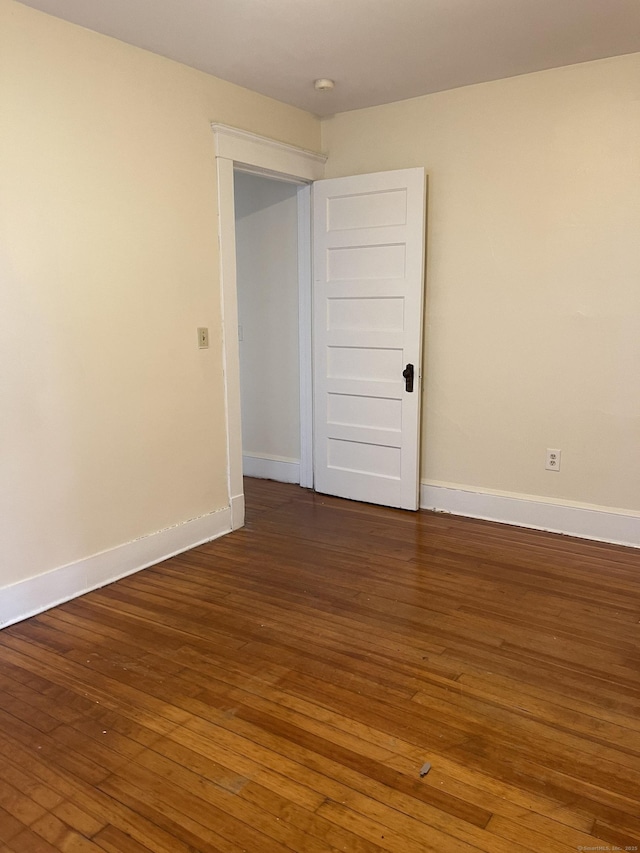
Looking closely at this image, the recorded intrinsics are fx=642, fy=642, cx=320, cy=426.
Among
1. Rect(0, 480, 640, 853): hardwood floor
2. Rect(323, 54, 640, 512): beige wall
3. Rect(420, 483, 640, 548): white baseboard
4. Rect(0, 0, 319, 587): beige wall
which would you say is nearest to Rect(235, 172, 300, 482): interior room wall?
Rect(323, 54, 640, 512): beige wall

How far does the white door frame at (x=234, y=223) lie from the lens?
3.58 meters

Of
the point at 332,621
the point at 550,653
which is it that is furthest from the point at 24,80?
the point at 550,653

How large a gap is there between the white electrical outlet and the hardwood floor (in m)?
0.51

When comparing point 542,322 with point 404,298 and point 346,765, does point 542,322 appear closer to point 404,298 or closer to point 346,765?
point 404,298

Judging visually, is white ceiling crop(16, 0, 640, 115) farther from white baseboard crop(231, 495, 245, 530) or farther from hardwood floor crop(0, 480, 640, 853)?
hardwood floor crop(0, 480, 640, 853)

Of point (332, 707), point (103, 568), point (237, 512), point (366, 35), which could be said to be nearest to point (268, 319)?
point (237, 512)

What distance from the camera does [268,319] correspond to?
4785 mm

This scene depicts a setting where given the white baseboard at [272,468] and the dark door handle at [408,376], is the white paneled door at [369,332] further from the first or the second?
the white baseboard at [272,468]

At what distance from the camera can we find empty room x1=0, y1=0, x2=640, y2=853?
1891 mm

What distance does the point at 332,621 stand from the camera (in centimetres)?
275

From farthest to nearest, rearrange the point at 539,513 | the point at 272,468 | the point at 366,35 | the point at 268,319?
the point at 272,468 < the point at 268,319 < the point at 539,513 < the point at 366,35

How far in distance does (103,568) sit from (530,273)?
9.17 feet

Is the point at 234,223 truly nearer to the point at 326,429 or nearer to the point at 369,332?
the point at 369,332

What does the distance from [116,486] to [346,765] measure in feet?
5.96
